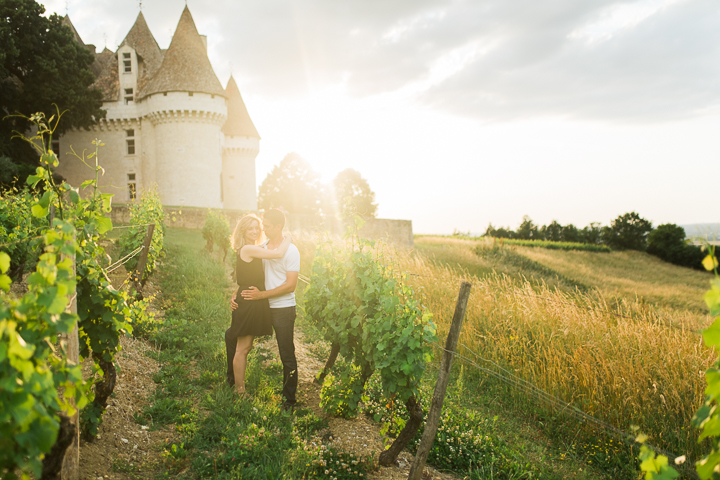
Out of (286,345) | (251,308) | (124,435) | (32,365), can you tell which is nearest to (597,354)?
(286,345)

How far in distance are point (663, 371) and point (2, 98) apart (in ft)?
91.9

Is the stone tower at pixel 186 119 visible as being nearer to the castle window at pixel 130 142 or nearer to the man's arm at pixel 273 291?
the castle window at pixel 130 142

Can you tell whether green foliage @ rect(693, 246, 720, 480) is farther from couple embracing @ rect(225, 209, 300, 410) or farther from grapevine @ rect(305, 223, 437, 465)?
couple embracing @ rect(225, 209, 300, 410)

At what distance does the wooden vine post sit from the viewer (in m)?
3.14

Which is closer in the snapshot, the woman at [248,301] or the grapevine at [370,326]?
the grapevine at [370,326]

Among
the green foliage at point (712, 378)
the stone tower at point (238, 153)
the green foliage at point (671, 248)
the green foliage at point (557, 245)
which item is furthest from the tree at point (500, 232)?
the green foliage at point (712, 378)

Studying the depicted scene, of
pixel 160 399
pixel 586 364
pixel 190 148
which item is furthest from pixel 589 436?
pixel 190 148

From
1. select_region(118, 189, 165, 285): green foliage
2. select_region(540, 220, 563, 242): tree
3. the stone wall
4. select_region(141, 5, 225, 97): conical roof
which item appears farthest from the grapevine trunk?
select_region(540, 220, 563, 242): tree

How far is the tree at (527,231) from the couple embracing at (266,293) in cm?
4407

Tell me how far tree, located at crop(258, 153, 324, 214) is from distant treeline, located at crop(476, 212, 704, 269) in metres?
18.3

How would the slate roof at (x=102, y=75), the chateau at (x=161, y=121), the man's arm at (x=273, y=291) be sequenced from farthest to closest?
the slate roof at (x=102, y=75)
the chateau at (x=161, y=121)
the man's arm at (x=273, y=291)

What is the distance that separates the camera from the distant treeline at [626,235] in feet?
121

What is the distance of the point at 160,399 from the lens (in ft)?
13.4

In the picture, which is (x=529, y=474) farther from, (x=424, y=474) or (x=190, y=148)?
(x=190, y=148)
